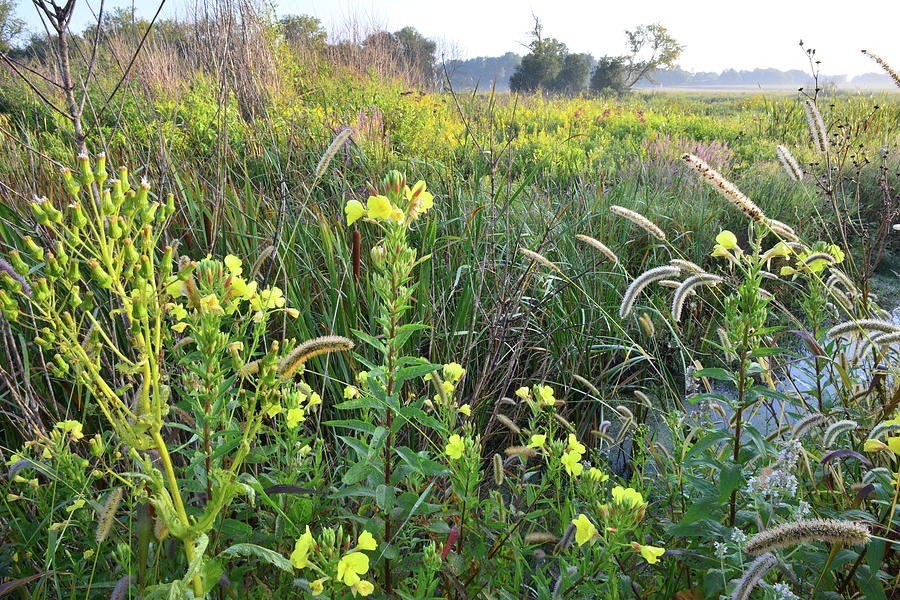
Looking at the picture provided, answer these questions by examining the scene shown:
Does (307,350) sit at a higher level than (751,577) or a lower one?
higher

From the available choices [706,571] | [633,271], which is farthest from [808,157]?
[706,571]

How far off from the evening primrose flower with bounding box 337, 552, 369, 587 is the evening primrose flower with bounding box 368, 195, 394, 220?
2.19 feet

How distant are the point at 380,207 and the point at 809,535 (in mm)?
1005

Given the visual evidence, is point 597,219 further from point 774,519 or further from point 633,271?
point 774,519

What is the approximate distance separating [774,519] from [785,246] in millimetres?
752

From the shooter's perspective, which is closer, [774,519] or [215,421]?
[215,421]

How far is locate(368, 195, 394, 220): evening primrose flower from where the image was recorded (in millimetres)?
1090

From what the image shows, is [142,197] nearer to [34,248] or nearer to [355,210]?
[34,248]

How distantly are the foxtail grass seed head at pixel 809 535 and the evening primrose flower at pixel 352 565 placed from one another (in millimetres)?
676

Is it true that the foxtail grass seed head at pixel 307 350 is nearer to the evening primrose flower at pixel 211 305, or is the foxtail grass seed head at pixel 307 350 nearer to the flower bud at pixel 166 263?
the evening primrose flower at pixel 211 305

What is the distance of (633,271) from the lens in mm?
3895

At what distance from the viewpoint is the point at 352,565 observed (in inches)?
38.6

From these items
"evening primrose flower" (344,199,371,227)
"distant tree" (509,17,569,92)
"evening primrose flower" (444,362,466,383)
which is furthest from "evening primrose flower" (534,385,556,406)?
"distant tree" (509,17,569,92)

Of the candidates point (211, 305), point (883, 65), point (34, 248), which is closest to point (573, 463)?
point (211, 305)
